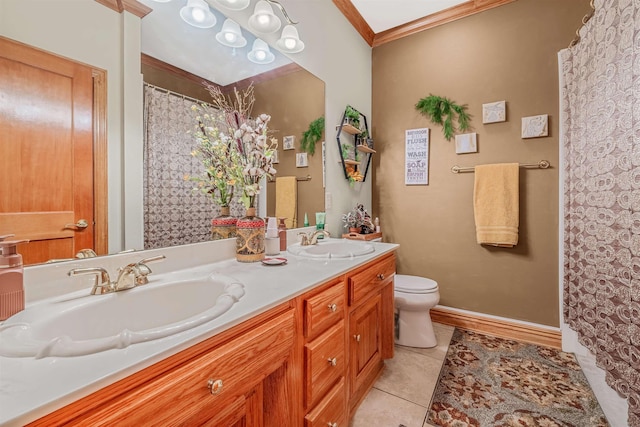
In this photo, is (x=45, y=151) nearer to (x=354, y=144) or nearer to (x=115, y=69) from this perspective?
(x=115, y=69)

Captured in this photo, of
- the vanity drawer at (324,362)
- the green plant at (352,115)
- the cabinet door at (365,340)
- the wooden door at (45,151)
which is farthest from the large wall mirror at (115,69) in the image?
the green plant at (352,115)

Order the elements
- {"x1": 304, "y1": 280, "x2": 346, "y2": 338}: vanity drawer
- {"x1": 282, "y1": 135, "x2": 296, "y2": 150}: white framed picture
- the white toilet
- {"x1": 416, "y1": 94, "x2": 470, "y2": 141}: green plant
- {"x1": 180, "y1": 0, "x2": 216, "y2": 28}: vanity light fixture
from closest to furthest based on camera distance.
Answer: {"x1": 304, "y1": 280, "x2": 346, "y2": 338}: vanity drawer, {"x1": 180, "y1": 0, "x2": 216, "y2": 28}: vanity light fixture, {"x1": 282, "y1": 135, "x2": 296, "y2": 150}: white framed picture, the white toilet, {"x1": 416, "y1": 94, "x2": 470, "y2": 141}: green plant

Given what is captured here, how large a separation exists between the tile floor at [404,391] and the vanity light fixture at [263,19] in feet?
6.63

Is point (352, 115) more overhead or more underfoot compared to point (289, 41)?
more underfoot

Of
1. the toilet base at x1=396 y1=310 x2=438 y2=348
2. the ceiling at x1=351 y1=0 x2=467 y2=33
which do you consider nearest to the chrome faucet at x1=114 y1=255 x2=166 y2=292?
the toilet base at x1=396 y1=310 x2=438 y2=348

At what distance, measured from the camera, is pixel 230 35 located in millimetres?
1342

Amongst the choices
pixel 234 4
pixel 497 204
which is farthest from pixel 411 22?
pixel 234 4

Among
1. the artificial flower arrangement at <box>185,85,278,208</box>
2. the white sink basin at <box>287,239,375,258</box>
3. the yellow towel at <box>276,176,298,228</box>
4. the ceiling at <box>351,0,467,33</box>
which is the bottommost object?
the white sink basin at <box>287,239,375,258</box>

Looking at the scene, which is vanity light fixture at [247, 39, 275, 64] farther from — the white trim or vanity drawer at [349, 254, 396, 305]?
the white trim

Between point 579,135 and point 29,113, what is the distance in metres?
2.49

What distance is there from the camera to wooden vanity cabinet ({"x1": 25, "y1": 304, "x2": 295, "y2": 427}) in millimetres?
442

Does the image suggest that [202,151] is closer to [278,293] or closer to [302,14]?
[278,293]

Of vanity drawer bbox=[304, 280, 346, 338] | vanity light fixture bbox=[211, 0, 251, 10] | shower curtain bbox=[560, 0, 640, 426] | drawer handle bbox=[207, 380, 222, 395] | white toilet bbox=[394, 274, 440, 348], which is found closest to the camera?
drawer handle bbox=[207, 380, 222, 395]

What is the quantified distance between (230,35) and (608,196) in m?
1.89
